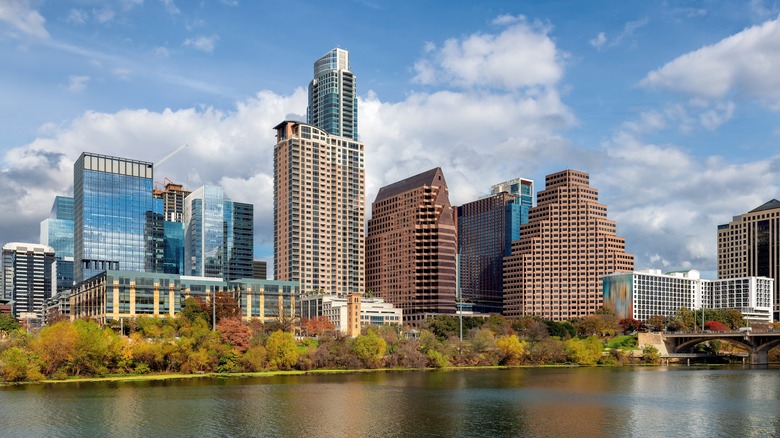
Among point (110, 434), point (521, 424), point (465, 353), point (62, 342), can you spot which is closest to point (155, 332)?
point (62, 342)

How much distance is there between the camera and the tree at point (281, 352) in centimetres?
16625

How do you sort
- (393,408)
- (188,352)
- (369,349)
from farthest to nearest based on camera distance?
(369,349)
(188,352)
(393,408)

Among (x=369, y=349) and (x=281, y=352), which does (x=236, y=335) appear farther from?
(x=369, y=349)

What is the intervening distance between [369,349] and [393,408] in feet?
243

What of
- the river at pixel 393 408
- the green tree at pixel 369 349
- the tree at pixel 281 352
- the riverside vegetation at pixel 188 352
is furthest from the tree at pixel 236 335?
the green tree at pixel 369 349

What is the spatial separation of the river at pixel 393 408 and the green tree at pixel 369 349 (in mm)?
23791

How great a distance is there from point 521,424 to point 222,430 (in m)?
36.8

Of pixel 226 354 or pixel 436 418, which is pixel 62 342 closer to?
pixel 226 354

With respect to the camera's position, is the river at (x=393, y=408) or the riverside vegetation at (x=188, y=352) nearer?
the river at (x=393, y=408)

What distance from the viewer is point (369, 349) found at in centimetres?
17800

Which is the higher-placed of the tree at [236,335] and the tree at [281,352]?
the tree at [236,335]

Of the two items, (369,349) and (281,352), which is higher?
(281,352)

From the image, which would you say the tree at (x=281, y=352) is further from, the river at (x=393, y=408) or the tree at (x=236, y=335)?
the river at (x=393, y=408)

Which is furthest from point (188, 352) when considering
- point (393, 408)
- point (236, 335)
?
point (393, 408)
